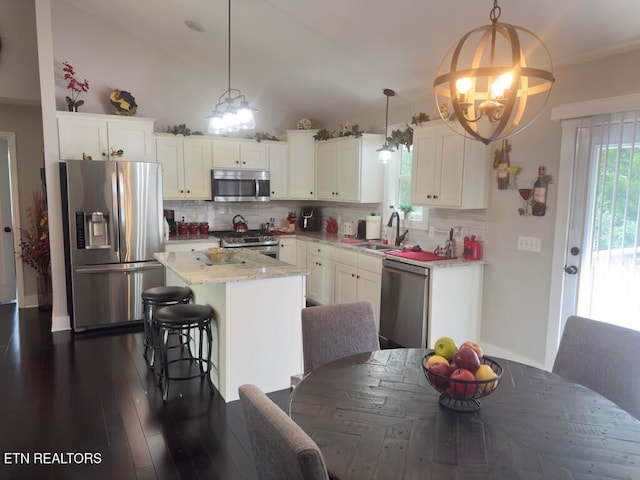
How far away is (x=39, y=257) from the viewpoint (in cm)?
534

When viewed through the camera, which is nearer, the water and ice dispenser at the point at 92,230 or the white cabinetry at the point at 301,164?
the water and ice dispenser at the point at 92,230

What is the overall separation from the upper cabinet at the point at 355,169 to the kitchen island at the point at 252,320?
6.74 feet

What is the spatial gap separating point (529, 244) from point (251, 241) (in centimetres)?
318

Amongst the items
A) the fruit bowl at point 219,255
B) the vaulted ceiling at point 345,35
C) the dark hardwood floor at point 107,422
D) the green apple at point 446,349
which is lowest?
the dark hardwood floor at point 107,422

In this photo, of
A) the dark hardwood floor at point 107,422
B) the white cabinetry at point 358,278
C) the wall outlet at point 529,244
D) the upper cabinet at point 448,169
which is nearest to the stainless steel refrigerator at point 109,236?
the dark hardwood floor at point 107,422

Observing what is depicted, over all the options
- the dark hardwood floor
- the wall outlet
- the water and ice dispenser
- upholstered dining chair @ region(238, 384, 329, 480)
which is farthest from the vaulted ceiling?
the dark hardwood floor

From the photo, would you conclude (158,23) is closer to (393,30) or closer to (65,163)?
(65,163)

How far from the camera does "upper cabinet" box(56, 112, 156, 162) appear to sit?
15.1 ft

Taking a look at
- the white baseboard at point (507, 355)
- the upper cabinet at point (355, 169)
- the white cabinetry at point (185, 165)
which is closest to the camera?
the white baseboard at point (507, 355)

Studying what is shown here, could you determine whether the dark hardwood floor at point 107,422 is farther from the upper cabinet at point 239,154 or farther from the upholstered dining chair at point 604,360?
the upper cabinet at point 239,154

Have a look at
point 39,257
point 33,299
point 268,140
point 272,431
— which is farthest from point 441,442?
point 33,299

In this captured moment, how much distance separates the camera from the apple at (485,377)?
146 cm

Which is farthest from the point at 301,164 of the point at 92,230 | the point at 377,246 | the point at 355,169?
the point at 92,230

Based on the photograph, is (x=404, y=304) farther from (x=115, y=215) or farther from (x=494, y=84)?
(x=115, y=215)
